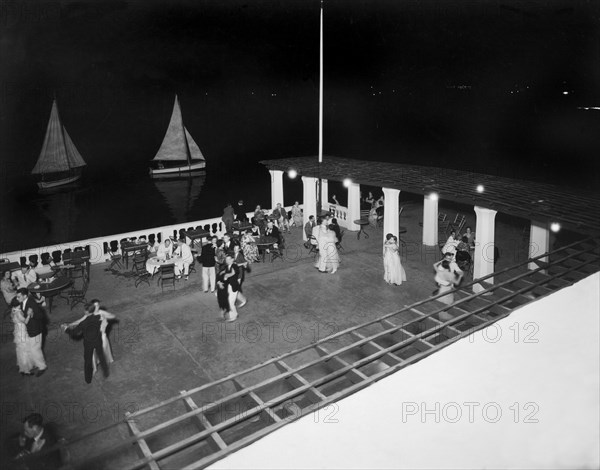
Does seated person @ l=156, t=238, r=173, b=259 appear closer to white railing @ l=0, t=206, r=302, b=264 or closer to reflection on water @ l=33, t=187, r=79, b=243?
white railing @ l=0, t=206, r=302, b=264

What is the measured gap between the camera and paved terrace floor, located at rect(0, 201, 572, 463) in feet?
30.2

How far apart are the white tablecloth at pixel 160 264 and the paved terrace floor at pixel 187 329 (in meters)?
0.49

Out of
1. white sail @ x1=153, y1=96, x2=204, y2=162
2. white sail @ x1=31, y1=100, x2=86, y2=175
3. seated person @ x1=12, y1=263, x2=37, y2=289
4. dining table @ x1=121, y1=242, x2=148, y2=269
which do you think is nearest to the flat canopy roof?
dining table @ x1=121, y1=242, x2=148, y2=269

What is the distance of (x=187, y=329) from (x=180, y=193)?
4522 cm

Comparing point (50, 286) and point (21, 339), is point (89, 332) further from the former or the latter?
point (50, 286)

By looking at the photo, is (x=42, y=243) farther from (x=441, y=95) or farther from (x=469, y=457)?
(x=441, y=95)

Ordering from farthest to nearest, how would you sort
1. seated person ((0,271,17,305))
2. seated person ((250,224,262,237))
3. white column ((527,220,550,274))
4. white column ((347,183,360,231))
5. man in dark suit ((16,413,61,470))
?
white column ((347,183,360,231)) < seated person ((250,224,262,237)) < white column ((527,220,550,274)) < seated person ((0,271,17,305)) < man in dark suit ((16,413,61,470))

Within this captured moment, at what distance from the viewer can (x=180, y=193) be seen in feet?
181

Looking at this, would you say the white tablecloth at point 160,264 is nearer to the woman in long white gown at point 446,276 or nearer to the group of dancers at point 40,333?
the group of dancers at point 40,333

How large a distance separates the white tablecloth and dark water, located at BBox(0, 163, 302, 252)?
2496 cm

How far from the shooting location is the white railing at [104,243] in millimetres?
16016

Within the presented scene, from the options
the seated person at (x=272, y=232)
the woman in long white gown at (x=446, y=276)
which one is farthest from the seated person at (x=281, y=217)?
the woman in long white gown at (x=446, y=276)

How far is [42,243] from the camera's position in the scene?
119 feet

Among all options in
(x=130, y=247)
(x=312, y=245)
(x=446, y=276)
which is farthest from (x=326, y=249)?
(x=130, y=247)
